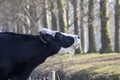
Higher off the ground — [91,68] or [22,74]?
[22,74]

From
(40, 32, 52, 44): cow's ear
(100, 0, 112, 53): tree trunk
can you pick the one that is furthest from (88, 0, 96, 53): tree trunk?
(40, 32, 52, 44): cow's ear

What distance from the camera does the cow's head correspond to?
8.02m

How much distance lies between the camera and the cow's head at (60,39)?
802 centimetres

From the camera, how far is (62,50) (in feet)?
27.4

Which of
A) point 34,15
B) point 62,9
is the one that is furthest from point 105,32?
point 34,15

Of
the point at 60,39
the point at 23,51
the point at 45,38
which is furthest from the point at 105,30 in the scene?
the point at 23,51

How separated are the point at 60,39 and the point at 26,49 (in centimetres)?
67

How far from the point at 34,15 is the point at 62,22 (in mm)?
7333

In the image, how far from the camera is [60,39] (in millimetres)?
8305

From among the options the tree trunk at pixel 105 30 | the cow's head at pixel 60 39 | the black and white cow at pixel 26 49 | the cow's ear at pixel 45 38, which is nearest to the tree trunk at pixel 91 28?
the tree trunk at pixel 105 30

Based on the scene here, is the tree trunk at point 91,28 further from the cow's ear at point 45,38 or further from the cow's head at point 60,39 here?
the cow's ear at point 45,38

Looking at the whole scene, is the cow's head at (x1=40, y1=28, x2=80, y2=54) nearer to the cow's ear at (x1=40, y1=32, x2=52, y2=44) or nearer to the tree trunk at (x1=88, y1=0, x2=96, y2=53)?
the cow's ear at (x1=40, y1=32, x2=52, y2=44)

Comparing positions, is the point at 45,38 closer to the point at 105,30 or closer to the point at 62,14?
the point at 105,30

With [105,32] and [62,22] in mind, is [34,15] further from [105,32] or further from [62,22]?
[105,32]
